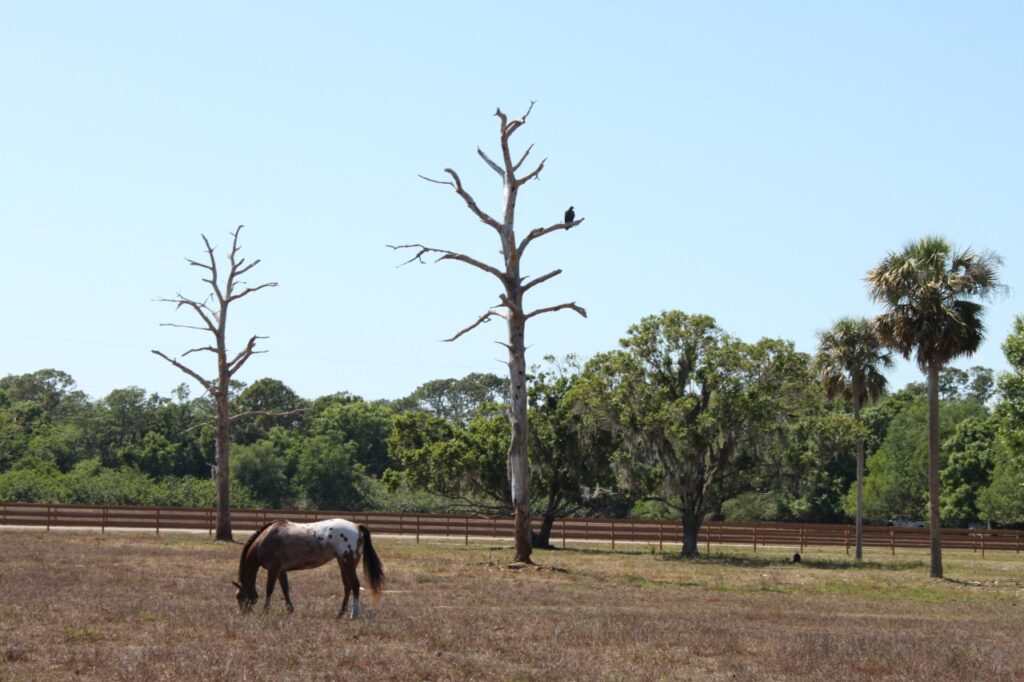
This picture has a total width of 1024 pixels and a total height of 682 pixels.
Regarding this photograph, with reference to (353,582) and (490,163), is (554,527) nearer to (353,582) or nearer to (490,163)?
(490,163)

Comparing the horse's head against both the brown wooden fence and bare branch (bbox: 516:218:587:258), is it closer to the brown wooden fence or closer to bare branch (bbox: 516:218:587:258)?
bare branch (bbox: 516:218:587:258)

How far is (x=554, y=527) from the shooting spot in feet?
182

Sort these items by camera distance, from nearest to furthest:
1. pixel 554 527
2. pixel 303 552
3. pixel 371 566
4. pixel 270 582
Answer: pixel 270 582
pixel 303 552
pixel 371 566
pixel 554 527

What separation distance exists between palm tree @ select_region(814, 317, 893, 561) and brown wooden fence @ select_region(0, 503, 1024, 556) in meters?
8.02

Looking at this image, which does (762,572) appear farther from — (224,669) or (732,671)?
(224,669)

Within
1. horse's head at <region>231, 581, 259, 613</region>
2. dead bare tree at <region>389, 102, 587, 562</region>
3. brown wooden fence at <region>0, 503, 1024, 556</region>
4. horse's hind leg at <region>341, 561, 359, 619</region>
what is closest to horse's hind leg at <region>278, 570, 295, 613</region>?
horse's head at <region>231, 581, 259, 613</region>

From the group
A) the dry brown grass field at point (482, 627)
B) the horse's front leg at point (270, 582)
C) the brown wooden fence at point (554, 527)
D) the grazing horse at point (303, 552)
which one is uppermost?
the grazing horse at point (303, 552)

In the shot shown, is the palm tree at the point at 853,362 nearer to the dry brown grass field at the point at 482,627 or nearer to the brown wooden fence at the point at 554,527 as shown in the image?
the brown wooden fence at the point at 554,527

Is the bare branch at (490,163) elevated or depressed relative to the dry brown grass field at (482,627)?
elevated

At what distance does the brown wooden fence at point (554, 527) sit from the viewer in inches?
1965

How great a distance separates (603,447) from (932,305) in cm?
1855

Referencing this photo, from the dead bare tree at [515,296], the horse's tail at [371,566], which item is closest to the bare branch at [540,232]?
the dead bare tree at [515,296]

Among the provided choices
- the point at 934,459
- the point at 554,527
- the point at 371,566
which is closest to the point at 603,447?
the point at 554,527

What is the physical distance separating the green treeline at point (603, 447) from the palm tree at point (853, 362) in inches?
115
